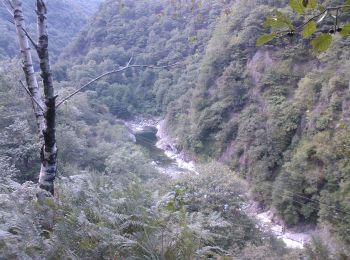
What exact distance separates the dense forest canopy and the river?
1.84ft

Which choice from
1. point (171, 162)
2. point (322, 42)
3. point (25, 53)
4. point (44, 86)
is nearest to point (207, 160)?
point (171, 162)

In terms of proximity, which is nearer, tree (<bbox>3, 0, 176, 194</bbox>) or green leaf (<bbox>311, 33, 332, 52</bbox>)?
green leaf (<bbox>311, 33, 332, 52</bbox>)

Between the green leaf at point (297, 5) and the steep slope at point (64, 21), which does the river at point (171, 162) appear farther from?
the steep slope at point (64, 21)

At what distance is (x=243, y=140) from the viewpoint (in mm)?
23750

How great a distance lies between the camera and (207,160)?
25906 millimetres

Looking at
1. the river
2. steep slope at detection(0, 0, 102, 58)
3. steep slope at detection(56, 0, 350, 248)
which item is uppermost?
steep slope at detection(0, 0, 102, 58)

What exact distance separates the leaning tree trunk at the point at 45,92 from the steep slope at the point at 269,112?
160 cm

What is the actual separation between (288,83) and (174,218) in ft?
72.8

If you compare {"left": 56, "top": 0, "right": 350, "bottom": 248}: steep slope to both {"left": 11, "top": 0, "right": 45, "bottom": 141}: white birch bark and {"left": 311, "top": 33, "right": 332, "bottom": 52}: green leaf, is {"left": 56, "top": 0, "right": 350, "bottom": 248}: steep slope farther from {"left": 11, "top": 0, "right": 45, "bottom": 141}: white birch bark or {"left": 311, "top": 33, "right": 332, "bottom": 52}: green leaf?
{"left": 311, "top": 33, "right": 332, "bottom": 52}: green leaf

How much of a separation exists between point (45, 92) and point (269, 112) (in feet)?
69.3

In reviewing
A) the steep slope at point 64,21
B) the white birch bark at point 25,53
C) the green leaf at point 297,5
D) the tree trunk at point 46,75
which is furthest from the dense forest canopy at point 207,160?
the steep slope at point 64,21

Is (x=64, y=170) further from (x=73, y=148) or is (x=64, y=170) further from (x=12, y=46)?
(x=12, y=46)

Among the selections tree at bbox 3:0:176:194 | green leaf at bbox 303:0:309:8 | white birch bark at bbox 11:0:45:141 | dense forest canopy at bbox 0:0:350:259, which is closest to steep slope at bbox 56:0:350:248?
dense forest canopy at bbox 0:0:350:259

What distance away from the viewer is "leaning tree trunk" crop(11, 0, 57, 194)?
2.81m
